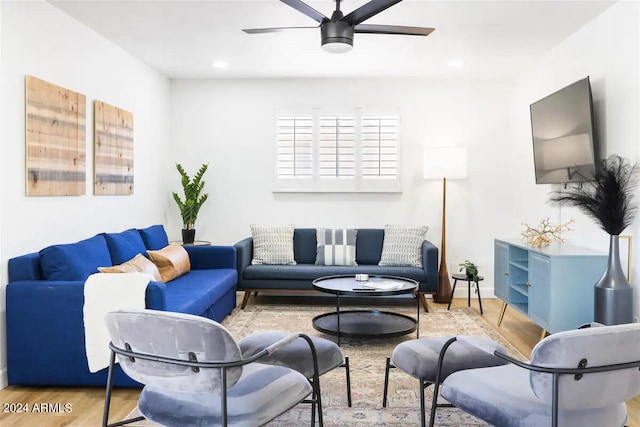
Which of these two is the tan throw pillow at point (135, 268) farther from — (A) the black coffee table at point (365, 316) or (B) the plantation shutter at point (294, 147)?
(B) the plantation shutter at point (294, 147)

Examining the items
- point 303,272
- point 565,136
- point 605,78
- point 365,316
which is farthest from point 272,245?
Answer: point 605,78

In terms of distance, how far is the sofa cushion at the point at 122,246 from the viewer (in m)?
4.16

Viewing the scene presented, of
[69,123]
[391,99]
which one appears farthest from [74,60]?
[391,99]

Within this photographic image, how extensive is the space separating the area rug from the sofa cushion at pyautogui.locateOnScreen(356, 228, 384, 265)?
575mm

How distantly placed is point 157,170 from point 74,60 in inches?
81.7

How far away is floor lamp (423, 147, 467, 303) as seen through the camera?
594cm

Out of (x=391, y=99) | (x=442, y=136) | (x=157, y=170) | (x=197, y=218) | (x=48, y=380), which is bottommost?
(x=48, y=380)

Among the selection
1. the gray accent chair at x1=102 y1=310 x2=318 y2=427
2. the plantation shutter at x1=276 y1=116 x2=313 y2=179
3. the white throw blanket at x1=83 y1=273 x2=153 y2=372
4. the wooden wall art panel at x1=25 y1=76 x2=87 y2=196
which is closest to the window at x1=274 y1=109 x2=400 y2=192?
the plantation shutter at x1=276 y1=116 x2=313 y2=179

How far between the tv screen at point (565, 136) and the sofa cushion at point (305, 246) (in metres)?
2.44

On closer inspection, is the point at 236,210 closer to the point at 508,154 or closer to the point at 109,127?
the point at 109,127

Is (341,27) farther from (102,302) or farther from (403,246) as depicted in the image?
(403,246)

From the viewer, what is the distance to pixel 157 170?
20.1 ft

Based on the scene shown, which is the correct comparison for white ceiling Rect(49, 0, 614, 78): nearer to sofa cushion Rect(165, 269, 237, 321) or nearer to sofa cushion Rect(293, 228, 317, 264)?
sofa cushion Rect(293, 228, 317, 264)

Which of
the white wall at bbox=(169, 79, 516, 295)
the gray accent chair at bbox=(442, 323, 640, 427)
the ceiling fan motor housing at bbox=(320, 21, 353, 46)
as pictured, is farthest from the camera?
the white wall at bbox=(169, 79, 516, 295)
